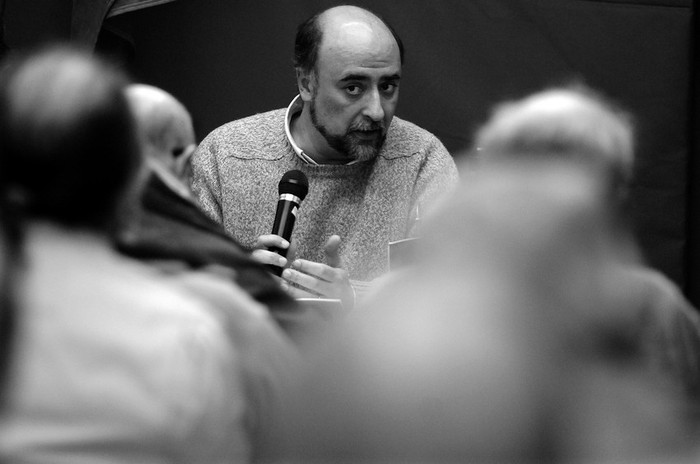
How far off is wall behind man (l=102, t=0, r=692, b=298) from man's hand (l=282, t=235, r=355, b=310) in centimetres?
116

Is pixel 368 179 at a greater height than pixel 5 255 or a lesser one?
greater

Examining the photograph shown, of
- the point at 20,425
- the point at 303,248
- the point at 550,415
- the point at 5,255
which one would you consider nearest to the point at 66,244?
the point at 5,255

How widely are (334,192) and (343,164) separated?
92mm

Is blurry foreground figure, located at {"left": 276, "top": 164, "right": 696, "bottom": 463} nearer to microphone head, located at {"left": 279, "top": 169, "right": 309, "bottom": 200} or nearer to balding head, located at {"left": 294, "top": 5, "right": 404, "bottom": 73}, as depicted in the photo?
microphone head, located at {"left": 279, "top": 169, "right": 309, "bottom": 200}

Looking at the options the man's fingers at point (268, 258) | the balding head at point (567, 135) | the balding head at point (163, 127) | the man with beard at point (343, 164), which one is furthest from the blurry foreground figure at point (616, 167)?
the man with beard at point (343, 164)

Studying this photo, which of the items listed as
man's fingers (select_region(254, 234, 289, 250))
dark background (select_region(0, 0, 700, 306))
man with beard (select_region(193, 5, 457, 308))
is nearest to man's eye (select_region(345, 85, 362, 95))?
man with beard (select_region(193, 5, 457, 308))

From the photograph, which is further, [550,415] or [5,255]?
[5,255]

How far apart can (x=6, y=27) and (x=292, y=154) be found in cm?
113

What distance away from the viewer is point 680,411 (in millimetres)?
1037

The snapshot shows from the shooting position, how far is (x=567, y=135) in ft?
3.56

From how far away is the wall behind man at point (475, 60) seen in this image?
3.33 m

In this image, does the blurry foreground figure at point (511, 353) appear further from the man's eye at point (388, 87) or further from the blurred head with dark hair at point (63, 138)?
the man's eye at point (388, 87)

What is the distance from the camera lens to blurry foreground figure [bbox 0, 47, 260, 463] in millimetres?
1118

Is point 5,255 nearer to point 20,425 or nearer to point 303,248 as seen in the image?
point 20,425
